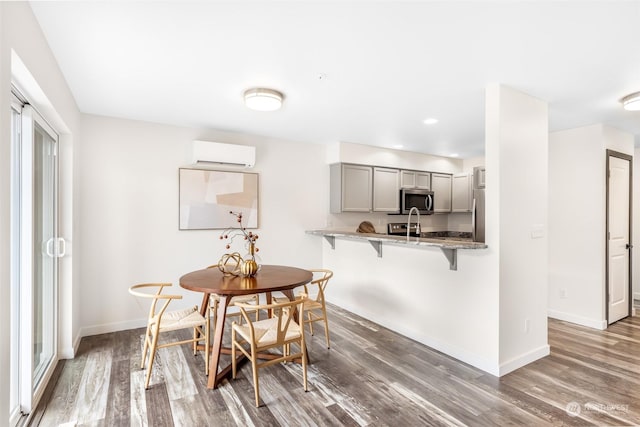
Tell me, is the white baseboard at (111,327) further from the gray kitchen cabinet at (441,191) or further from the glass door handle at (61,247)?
the gray kitchen cabinet at (441,191)

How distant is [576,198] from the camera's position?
394 centimetres

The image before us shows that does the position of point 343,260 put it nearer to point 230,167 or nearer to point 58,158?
point 230,167

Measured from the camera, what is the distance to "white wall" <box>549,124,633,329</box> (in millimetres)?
3742

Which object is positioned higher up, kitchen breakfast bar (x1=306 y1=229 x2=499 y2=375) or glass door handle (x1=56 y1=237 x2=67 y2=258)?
glass door handle (x1=56 y1=237 x2=67 y2=258)

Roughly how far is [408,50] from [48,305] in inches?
133

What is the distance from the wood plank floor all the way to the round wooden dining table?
19cm

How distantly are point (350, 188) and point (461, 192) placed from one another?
2392mm

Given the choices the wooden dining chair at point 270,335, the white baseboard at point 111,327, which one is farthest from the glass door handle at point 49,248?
the wooden dining chair at point 270,335

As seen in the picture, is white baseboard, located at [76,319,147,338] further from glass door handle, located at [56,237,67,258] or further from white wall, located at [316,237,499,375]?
white wall, located at [316,237,499,375]

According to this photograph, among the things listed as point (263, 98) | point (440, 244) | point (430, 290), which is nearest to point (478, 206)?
point (440, 244)

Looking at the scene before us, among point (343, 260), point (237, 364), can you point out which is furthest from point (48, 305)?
point (343, 260)

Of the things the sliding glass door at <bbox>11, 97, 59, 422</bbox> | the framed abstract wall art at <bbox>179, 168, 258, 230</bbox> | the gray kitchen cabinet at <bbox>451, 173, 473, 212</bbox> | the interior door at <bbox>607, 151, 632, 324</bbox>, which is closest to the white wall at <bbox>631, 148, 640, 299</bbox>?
the interior door at <bbox>607, 151, 632, 324</bbox>

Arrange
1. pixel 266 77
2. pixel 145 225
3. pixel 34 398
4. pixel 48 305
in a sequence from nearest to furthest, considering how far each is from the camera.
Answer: pixel 34 398 < pixel 266 77 < pixel 48 305 < pixel 145 225

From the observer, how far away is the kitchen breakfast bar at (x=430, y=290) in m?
2.74
